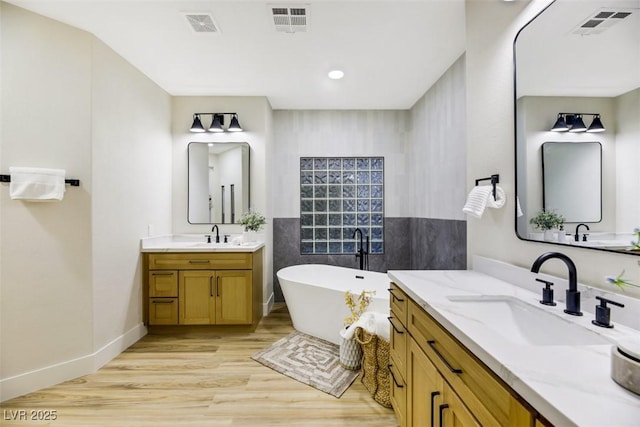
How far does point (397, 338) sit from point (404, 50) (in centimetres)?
236

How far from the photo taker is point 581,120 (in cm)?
115

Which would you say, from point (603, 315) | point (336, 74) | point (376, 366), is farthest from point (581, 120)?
point (336, 74)

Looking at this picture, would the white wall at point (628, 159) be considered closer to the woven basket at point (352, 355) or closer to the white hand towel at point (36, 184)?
the woven basket at point (352, 355)

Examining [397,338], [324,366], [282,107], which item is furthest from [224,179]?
[397,338]

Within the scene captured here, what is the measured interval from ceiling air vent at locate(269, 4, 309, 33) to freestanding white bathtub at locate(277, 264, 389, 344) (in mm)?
2248

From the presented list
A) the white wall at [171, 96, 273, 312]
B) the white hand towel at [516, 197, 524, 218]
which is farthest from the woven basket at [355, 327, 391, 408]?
the white wall at [171, 96, 273, 312]

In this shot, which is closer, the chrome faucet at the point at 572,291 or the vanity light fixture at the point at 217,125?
the chrome faucet at the point at 572,291

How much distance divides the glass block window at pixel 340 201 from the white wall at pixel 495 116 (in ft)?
6.87

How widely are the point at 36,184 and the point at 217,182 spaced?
1.74 meters

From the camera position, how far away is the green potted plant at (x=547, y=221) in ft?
4.17

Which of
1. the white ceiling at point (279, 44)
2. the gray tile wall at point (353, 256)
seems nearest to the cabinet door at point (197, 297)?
the gray tile wall at point (353, 256)

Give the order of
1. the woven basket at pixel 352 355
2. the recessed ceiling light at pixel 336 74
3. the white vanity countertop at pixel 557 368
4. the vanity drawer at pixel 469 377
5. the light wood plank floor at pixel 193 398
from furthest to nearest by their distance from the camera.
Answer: the recessed ceiling light at pixel 336 74 < the woven basket at pixel 352 355 < the light wood plank floor at pixel 193 398 < the vanity drawer at pixel 469 377 < the white vanity countertop at pixel 557 368

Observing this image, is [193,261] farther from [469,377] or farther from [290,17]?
[469,377]

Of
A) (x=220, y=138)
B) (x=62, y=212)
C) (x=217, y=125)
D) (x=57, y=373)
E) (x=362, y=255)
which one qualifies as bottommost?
(x=57, y=373)
